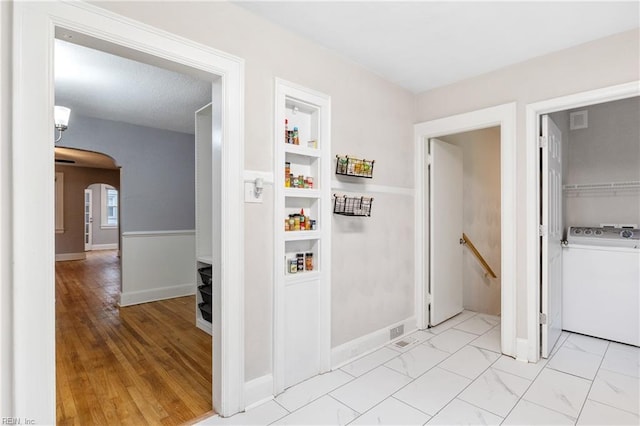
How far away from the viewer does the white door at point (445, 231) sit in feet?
11.2

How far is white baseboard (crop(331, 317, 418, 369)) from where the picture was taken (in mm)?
2558

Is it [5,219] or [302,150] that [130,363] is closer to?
[5,219]

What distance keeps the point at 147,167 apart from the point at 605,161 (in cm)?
576

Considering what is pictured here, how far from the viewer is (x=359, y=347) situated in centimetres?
274

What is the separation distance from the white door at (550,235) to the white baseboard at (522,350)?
0.53 ft

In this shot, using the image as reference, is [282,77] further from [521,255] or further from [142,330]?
[142,330]

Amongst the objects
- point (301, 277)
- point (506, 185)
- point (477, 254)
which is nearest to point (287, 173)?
point (301, 277)

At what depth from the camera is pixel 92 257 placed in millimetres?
8898

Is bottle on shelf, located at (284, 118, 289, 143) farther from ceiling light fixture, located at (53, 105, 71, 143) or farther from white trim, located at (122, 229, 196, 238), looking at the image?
white trim, located at (122, 229, 196, 238)

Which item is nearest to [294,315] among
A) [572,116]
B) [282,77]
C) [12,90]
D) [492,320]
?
[282,77]

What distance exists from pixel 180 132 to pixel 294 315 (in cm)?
395

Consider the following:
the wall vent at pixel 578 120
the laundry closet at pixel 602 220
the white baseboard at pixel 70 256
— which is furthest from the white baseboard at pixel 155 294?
the white baseboard at pixel 70 256

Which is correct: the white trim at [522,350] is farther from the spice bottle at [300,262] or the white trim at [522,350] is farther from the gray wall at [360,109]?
the spice bottle at [300,262]

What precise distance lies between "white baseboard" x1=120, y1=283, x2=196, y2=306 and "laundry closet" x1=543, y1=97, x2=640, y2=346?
15.9 ft
